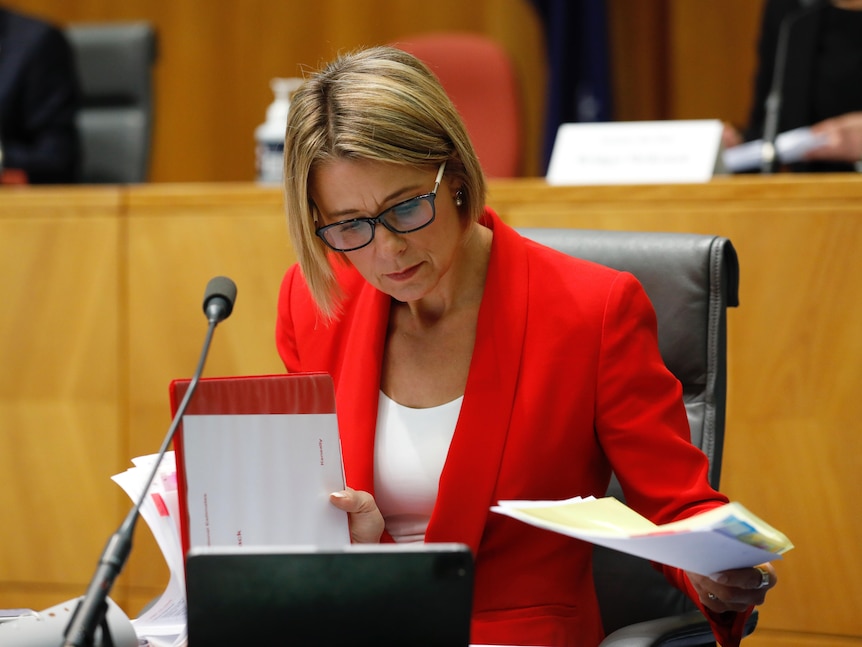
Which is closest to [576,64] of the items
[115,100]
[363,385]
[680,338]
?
[115,100]

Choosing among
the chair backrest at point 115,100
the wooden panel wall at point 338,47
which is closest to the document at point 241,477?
the chair backrest at point 115,100

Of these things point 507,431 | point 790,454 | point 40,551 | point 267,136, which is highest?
point 267,136

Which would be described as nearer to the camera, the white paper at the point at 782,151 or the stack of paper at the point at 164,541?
the stack of paper at the point at 164,541

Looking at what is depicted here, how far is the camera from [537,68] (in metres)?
4.22

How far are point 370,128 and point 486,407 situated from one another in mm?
365

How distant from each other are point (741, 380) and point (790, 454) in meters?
0.16

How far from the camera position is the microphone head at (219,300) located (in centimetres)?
112

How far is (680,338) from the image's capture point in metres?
1.45

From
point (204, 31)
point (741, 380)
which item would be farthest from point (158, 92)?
point (741, 380)

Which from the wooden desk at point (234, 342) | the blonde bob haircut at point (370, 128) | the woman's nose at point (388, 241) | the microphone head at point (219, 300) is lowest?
the wooden desk at point (234, 342)

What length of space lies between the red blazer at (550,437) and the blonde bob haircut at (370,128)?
0.16 metres

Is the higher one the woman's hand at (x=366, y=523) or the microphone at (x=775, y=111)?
the microphone at (x=775, y=111)

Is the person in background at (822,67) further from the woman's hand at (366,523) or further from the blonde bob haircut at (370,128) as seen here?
the woman's hand at (366,523)

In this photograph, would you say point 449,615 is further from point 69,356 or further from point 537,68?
point 537,68
